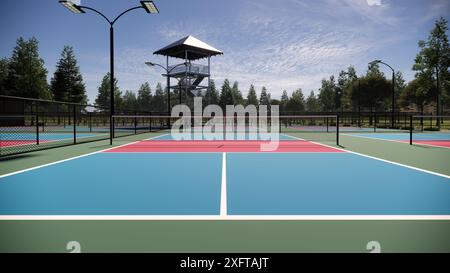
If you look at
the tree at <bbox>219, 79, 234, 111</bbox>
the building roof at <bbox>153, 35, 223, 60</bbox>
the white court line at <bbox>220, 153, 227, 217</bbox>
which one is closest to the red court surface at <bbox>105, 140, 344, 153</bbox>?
the white court line at <bbox>220, 153, 227, 217</bbox>

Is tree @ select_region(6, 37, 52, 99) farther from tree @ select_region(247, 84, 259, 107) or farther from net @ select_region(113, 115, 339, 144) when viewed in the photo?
tree @ select_region(247, 84, 259, 107)

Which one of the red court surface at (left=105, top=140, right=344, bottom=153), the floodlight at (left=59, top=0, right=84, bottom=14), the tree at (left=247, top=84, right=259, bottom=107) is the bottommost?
the red court surface at (left=105, top=140, right=344, bottom=153)

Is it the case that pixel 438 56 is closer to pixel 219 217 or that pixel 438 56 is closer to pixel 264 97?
pixel 219 217

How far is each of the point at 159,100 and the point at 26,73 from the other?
9148 centimetres

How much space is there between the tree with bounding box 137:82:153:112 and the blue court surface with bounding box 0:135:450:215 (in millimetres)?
147977

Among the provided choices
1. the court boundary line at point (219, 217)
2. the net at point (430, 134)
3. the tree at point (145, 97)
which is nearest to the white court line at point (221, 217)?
the court boundary line at point (219, 217)

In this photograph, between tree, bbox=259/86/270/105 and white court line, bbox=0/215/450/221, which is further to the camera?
tree, bbox=259/86/270/105

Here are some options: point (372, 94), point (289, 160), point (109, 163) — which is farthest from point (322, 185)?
point (372, 94)

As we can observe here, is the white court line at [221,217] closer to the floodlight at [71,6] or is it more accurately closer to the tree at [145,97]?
the floodlight at [71,6]

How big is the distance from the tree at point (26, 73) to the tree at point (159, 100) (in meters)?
84.4

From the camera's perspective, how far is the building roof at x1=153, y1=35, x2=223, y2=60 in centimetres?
4316

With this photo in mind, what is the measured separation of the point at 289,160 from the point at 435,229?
7.01 metres

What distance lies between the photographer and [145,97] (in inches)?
6107
